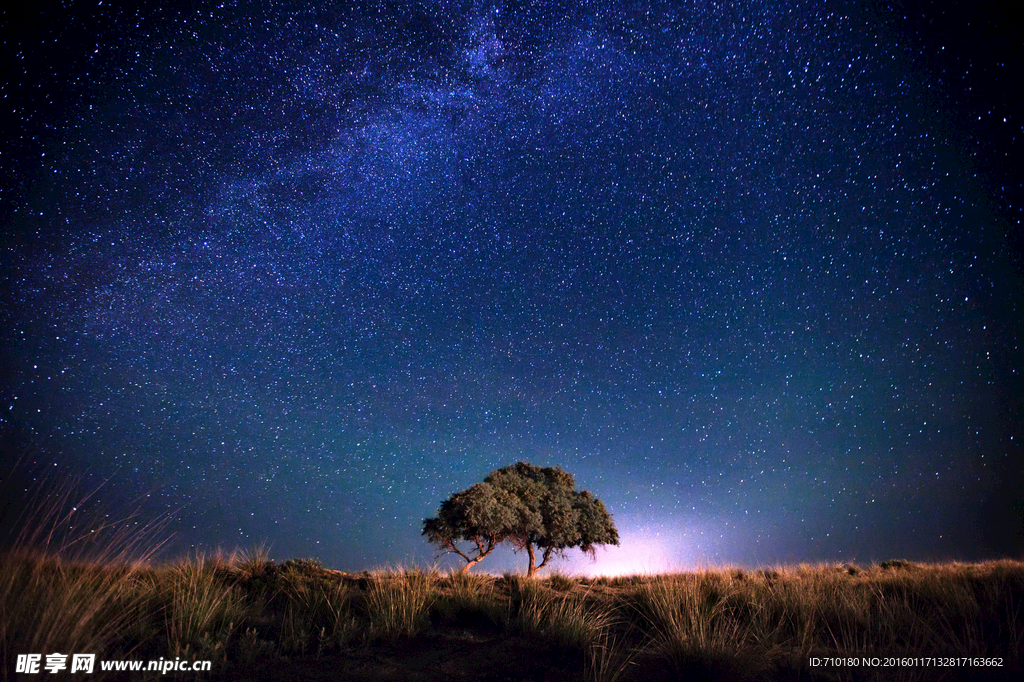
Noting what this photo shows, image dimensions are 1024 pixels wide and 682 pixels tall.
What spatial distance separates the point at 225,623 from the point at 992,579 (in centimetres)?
1310

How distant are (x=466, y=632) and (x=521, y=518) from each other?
16.8 meters

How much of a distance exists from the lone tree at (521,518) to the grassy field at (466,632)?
1394 cm

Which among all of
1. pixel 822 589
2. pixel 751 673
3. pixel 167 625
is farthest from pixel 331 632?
pixel 822 589

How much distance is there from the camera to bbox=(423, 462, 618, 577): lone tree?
2241 cm

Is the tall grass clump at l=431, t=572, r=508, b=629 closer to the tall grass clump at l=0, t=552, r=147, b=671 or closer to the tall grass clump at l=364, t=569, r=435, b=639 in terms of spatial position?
the tall grass clump at l=364, t=569, r=435, b=639

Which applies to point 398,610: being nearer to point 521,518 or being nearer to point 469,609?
point 469,609

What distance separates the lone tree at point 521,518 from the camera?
2241 centimetres

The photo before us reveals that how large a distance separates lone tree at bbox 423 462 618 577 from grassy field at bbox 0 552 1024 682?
45.7ft

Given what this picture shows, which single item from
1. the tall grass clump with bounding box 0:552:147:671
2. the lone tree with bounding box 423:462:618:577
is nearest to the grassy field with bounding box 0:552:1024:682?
the tall grass clump with bounding box 0:552:147:671

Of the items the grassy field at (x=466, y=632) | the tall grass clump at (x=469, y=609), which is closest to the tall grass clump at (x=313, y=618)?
the grassy field at (x=466, y=632)

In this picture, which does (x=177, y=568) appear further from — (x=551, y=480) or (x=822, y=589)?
(x=551, y=480)

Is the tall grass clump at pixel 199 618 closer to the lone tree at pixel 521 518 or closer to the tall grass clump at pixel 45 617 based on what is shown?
the tall grass clump at pixel 45 617

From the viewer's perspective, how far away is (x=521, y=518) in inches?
912

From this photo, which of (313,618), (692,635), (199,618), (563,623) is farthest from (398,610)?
(692,635)
